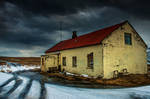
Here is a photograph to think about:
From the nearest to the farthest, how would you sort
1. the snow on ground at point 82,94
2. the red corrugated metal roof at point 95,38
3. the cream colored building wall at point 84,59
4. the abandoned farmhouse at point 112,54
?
1. the snow on ground at point 82,94
2. the abandoned farmhouse at point 112,54
3. the cream colored building wall at point 84,59
4. the red corrugated metal roof at point 95,38

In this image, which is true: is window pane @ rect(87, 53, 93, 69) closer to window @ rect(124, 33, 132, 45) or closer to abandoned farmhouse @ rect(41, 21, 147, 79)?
abandoned farmhouse @ rect(41, 21, 147, 79)

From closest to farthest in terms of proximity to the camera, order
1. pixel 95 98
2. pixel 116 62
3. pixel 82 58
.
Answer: pixel 95 98 → pixel 116 62 → pixel 82 58

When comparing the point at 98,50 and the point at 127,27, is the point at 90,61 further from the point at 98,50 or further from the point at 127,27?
the point at 127,27

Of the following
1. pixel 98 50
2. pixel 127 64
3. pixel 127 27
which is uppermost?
pixel 127 27

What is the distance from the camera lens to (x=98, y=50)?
13148mm

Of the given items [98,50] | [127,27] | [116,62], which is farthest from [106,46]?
[127,27]

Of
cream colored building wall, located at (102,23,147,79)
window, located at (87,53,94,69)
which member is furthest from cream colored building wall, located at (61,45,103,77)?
cream colored building wall, located at (102,23,147,79)

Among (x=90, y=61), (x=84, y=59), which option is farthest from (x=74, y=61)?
(x=90, y=61)

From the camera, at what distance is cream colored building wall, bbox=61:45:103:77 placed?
13.0m

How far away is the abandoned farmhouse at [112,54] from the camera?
12.8m

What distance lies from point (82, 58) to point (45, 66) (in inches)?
290

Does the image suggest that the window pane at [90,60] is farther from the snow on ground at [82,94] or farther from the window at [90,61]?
the snow on ground at [82,94]

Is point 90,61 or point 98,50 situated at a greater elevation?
point 98,50

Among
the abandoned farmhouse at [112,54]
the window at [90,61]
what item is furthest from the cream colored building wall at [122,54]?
the window at [90,61]
